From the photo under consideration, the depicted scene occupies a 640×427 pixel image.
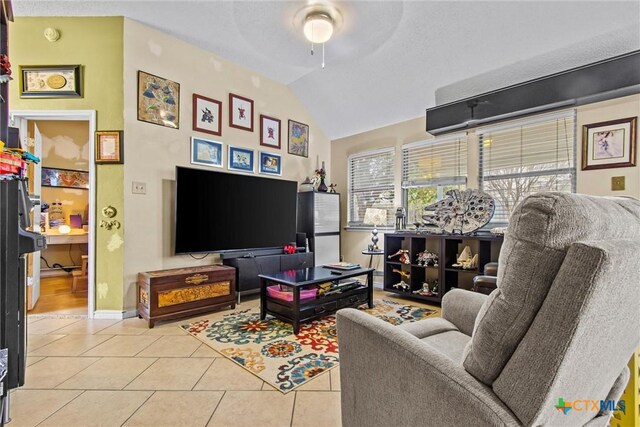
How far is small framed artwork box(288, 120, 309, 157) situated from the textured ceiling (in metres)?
0.81

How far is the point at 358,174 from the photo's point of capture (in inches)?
201

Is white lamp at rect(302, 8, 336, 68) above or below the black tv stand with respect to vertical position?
above

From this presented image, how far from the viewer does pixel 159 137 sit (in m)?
3.42

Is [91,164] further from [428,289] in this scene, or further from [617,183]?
[617,183]

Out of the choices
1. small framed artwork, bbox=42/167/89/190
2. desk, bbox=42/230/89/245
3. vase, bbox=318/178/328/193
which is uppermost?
small framed artwork, bbox=42/167/89/190

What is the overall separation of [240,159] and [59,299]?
9.04 feet

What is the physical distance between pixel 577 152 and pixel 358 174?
277 centimetres

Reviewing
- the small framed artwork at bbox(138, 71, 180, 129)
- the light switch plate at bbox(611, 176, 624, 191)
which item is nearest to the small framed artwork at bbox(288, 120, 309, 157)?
the small framed artwork at bbox(138, 71, 180, 129)

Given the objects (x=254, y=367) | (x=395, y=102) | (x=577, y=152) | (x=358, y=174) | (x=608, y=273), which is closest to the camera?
(x=608, y=273)

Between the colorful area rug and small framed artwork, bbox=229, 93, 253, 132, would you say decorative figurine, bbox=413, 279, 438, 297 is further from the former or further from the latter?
small framed artwork, bbox=229, 93, 253, 132

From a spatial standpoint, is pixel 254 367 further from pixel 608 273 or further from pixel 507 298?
pixel 608 273

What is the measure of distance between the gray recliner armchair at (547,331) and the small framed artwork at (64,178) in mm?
6197

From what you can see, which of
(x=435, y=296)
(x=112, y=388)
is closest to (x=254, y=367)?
(x=112, y=388)

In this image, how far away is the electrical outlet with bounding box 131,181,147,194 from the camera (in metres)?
3.23
